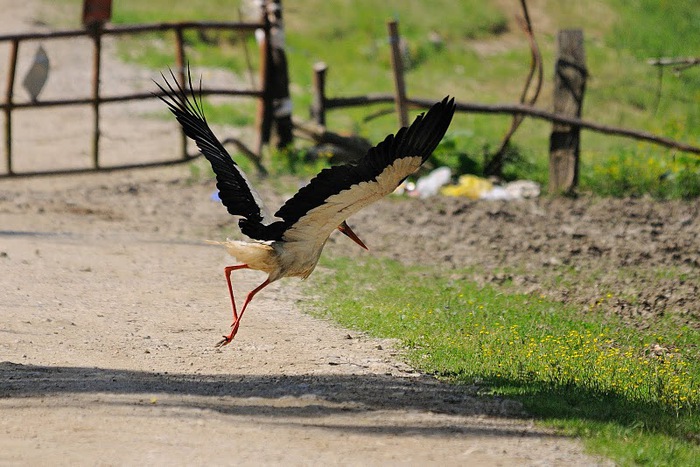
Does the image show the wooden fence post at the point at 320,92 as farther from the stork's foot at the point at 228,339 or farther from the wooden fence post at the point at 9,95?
the stork's foot at the point at 228,339

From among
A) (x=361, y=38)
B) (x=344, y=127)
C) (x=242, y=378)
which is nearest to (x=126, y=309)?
(x=242, y=378)

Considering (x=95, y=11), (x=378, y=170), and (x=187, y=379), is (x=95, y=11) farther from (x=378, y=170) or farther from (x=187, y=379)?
(x=378, y=170)

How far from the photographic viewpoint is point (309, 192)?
19.7 ft

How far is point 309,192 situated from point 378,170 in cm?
54

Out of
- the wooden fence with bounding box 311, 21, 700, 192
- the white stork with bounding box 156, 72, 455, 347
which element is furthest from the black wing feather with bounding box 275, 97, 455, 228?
the wooden fence with bounding box 311, 21, 700, 192

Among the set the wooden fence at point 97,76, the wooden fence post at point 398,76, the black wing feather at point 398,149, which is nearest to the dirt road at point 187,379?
the black wing feather at point 398,149

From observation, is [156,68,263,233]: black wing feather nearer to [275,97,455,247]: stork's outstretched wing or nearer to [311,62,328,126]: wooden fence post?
[275,97,455,247]: stork's outstretched wing

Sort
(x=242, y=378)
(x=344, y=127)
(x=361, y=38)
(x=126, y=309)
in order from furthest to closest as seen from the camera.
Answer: (x=361, y=38), (x=344, y=127), (x=126, y=309), (x=242, y=378)

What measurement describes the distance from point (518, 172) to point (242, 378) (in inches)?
324

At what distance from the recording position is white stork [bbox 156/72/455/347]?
5.62 meters

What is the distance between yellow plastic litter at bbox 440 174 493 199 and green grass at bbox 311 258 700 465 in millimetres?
3495

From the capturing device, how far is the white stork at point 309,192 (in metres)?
5.62

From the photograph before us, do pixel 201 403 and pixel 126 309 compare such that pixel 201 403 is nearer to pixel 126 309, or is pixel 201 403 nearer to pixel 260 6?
pixel 126 309

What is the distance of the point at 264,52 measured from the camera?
44.9 ft
